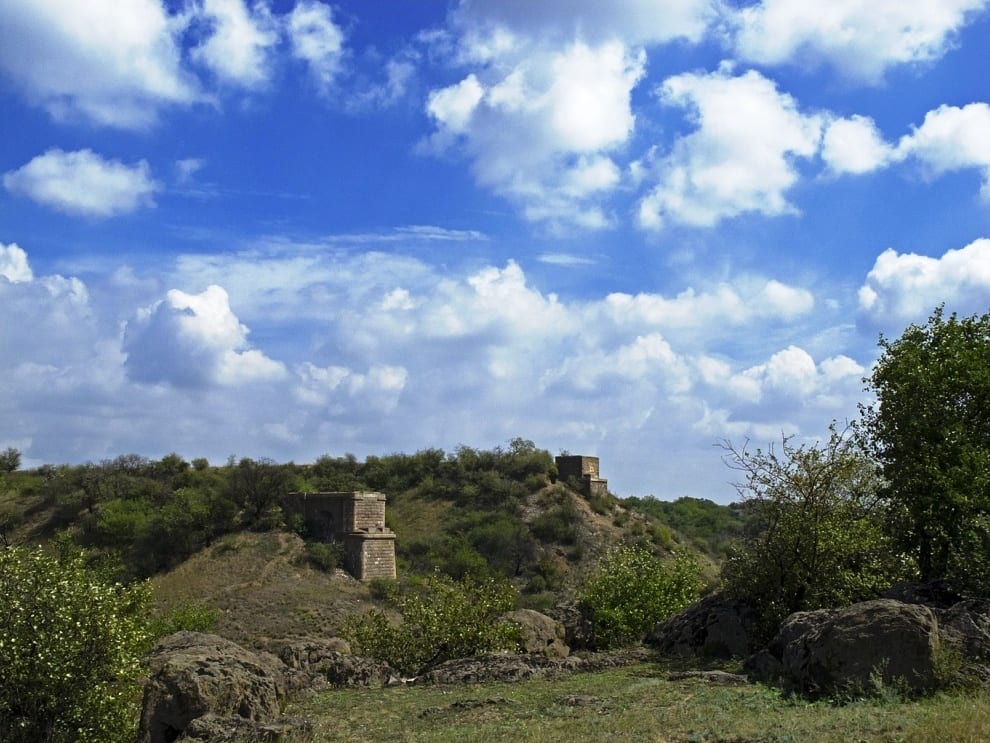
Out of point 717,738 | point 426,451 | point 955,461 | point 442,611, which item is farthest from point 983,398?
point 426,451

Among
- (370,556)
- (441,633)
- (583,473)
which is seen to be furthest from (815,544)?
(583,473)

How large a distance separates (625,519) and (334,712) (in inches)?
2119

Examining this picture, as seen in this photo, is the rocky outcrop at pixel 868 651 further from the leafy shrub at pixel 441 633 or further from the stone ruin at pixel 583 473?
the stone ruin at pixel 583 473

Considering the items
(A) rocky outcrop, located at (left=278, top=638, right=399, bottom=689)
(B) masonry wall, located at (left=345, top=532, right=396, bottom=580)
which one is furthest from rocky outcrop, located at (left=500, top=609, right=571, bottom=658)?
(B) masonry wall, located at (left=345, top=532, right=396, bottom=580)

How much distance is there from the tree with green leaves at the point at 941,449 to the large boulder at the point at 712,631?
3778mm

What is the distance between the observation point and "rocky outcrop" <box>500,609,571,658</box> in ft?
70.4

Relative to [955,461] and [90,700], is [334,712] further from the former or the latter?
[955,461]

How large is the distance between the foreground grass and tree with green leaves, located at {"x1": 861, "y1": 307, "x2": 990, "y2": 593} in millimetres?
5744

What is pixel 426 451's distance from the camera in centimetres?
7862

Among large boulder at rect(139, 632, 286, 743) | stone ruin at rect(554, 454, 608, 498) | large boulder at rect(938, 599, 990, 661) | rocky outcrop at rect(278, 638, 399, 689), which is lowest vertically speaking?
rocky outcrop at rect(278, 638, 399, 689)

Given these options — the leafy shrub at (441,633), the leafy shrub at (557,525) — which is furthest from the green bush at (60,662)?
the leafy shrub at (557,525)

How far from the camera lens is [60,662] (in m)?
13.5

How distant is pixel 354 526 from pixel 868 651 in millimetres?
48247

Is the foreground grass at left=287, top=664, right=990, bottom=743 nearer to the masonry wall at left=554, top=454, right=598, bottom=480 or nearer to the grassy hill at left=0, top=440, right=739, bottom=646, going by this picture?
the grassy hill at left=0, top=440, right=739, bottom=646
